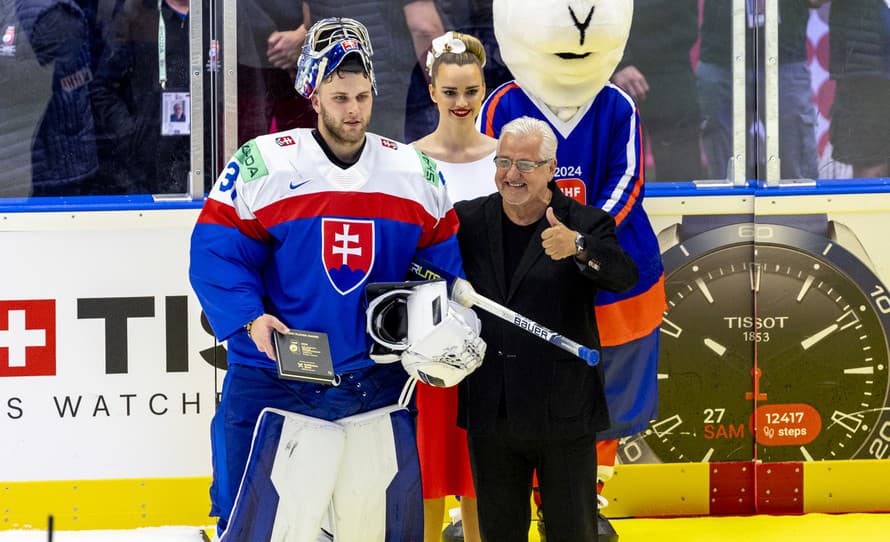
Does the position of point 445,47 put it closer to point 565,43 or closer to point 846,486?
point 565,43

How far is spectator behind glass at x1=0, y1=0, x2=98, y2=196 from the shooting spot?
13.1 feet

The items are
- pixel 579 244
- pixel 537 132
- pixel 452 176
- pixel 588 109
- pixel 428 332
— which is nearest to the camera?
pixel 428 332

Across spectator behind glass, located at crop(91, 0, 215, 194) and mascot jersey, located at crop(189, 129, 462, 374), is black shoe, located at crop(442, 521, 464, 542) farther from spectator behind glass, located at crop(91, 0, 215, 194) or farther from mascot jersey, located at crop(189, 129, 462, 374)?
spectator behind glass, located at crop(91, 0, 215, 194)

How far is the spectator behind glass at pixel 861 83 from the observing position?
4.20 metres

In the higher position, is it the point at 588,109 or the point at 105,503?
the point at 588,109

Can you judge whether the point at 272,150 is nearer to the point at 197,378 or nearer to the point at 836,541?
the point at 197,378

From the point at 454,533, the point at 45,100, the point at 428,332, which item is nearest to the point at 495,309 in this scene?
the point at 428,332

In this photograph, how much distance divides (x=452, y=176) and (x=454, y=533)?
1119 millimetres

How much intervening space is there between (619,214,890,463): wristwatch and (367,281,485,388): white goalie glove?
1.44 metres

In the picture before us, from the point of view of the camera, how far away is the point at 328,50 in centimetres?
294

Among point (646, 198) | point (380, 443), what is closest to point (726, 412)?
point (646, 198)

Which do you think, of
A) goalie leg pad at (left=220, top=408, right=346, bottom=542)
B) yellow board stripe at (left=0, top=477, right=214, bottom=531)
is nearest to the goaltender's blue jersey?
goalie leg pad at (left=220, top=408, right=346, bottom=542)

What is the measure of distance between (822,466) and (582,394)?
1.53 meters

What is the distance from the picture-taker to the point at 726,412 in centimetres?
423
